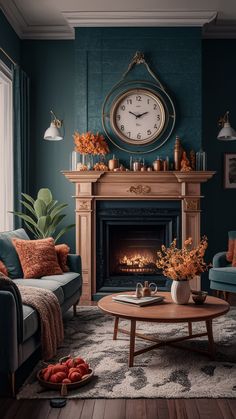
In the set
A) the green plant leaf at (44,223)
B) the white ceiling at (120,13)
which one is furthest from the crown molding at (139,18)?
the green plant leaf at (44,223)

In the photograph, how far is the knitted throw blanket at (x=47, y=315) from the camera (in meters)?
3.48

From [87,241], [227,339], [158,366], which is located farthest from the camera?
[87,241]

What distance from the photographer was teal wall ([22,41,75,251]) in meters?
6.34

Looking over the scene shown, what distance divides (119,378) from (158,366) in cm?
35

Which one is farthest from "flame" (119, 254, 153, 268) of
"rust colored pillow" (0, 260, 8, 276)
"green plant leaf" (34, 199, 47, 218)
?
"rust colored pillow" (0, 260, 8, 276)

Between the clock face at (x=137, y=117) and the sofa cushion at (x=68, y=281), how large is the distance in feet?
6.31

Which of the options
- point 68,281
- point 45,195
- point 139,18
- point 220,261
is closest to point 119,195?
point 45,195

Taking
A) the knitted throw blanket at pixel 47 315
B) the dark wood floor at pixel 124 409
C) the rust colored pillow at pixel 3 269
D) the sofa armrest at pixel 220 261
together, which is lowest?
the dark wood floor at pixel 124 409

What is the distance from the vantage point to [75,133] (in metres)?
5.82

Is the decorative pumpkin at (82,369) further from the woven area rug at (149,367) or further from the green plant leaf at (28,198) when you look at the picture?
the green plant leaf at (28,198)

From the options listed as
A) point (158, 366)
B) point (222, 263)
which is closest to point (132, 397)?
point (158, 366)

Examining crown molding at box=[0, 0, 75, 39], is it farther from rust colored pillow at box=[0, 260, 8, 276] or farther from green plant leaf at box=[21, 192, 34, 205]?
rust colored pillow at box=[0, 260, 8, 276]

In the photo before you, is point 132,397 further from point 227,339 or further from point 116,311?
point 227,339

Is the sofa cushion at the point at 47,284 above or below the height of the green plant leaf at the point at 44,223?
below
